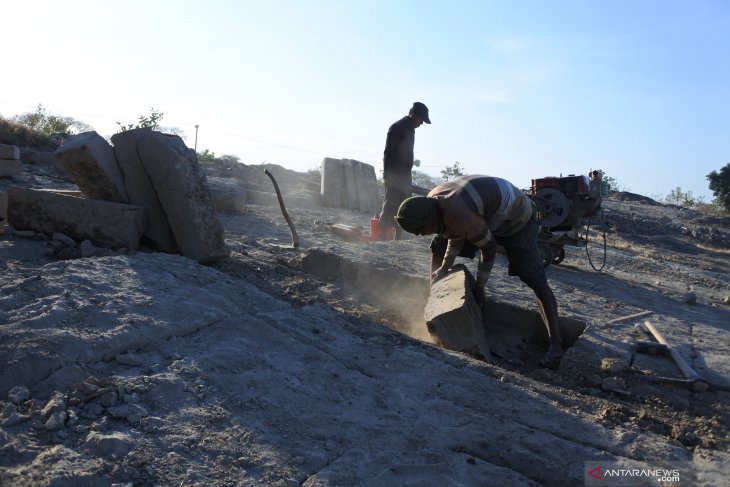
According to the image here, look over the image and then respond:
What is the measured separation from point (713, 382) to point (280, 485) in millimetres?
3283

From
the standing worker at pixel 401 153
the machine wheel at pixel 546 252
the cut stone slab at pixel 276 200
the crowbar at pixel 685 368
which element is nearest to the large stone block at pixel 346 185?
the cut stone slab at pixel 276 200

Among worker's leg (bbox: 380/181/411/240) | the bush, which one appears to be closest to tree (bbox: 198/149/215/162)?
the bush

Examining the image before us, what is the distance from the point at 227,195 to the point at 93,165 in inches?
194

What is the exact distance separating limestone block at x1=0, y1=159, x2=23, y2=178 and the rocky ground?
4.89m

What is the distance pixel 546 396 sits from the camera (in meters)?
3.21

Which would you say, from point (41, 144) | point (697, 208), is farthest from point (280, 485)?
point (697, 208)

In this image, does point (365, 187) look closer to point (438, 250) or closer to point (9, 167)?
point (9, 167)

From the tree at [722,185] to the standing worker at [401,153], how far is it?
14.3 m

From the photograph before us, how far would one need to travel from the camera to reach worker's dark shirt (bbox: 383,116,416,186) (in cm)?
703

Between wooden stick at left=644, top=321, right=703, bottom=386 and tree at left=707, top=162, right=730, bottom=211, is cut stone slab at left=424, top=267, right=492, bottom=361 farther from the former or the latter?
tree at left=707, top=162, right=730, bottom=211

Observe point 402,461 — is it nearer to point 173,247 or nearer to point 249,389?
point 249,389

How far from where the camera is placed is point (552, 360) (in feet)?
13.7

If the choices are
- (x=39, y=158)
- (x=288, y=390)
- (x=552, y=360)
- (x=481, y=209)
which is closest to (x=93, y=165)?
(x=288, y=390)

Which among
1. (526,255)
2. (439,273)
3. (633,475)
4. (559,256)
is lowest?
(633,475)
